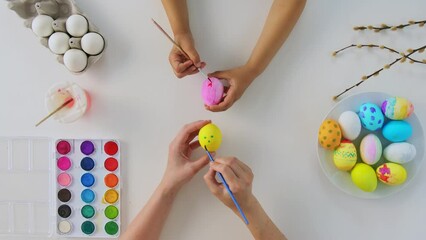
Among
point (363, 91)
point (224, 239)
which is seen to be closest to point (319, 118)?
point (363, 91)

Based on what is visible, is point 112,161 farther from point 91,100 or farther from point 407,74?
point 407,74

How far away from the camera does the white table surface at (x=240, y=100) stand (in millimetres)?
1108

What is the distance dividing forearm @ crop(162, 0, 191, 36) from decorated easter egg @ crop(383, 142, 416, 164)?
1.99 ft

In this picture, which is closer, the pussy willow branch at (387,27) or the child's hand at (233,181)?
the child's hand at (233,181)

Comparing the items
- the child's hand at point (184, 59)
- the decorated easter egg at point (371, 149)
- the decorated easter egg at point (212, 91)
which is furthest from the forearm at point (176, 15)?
the decorated easter egg at point (371, 149)

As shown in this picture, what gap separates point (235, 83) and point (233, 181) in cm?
25

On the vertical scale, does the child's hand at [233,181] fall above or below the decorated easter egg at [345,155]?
below

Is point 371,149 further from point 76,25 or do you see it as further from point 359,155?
point 76,25

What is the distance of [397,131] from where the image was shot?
1056mm

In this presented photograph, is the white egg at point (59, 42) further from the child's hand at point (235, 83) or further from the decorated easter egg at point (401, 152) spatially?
the decorated easter egg at point (401, 152)

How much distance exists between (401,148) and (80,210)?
86 cm

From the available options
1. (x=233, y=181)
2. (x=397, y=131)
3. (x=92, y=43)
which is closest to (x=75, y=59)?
(x=92, y=43)

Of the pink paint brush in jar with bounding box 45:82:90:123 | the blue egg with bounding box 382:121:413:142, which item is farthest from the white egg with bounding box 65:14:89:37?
the blue egg with bounding box 382:121:413:142

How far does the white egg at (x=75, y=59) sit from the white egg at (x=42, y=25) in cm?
8
